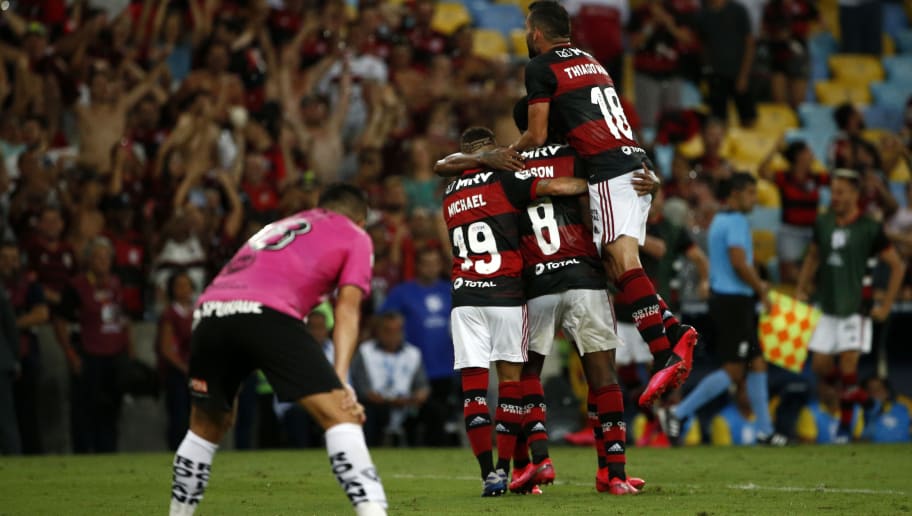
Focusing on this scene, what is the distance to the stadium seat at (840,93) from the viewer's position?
72.8 feet

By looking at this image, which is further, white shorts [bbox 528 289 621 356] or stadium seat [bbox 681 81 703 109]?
stadium seat [bbox 681 81 703 109]

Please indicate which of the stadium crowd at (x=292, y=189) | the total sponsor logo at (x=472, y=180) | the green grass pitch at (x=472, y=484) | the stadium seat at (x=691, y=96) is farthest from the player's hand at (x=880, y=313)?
the total sponsor logo at (x=472, y=180)

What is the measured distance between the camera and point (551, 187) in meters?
8.94

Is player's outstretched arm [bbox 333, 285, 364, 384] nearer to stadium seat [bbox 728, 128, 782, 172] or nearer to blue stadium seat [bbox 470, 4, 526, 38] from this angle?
stadium seat [bbox 728, 128, 782, 172]

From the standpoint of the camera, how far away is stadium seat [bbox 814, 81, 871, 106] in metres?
22.2

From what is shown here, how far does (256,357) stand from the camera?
21.2 ft

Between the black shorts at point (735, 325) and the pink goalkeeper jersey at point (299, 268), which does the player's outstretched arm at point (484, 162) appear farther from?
the black shorts at point (735, 325)

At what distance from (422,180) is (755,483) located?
814 cm

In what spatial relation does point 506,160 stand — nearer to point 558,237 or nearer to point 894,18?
point 558,237

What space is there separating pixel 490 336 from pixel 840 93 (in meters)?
14.6

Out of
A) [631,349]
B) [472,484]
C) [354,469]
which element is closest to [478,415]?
[472,484]

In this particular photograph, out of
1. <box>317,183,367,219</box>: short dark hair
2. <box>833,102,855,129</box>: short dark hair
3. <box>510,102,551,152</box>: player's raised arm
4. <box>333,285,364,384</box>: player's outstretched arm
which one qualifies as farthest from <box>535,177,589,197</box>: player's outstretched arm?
<box>833,102,855,129</box>: short dark hair

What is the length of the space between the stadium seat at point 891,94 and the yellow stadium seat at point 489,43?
18.5 ft

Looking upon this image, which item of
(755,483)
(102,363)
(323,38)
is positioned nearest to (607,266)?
(755,483)
